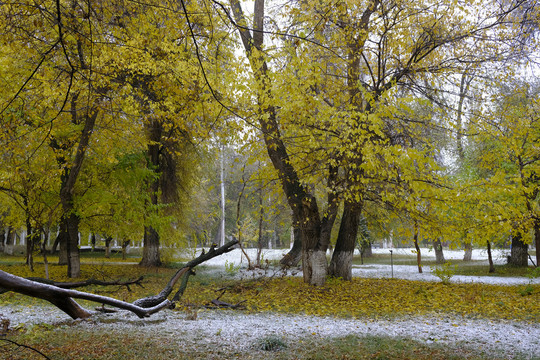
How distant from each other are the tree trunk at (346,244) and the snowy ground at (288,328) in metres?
4.76

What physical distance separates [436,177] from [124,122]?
28.3ft

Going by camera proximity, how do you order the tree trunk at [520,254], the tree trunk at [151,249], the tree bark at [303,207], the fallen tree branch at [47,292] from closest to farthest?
the fallen tree branch at [47,292] → the tree bark at [303,207] → the tree trunk at [151,249] → the tree trunk at [520,254]

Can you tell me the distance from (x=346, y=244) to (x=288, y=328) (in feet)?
20.4

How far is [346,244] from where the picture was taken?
491 inches

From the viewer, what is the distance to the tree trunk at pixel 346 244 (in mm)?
12359

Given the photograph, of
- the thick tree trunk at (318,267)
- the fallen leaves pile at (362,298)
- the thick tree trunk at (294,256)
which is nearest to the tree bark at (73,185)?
the fallen leaves pile at (362,298)

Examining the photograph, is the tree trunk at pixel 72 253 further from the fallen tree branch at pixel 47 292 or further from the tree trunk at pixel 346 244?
the fallen tree branch at pixel 47 292

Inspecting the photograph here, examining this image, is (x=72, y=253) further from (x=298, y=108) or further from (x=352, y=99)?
(x=352, y=99)

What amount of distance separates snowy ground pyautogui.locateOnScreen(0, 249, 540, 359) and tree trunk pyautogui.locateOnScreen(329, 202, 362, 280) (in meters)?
4.76

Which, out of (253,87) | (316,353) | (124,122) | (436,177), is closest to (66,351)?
(316,353)

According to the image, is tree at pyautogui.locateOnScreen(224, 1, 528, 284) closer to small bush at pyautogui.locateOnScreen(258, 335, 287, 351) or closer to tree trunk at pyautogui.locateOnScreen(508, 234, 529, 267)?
small bush at pyautogui.locateOnScreen(258, 335, 287, 351)

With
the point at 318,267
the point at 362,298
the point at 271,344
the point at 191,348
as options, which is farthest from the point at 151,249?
the point at 271,344

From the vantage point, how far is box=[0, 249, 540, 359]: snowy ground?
5500 mm

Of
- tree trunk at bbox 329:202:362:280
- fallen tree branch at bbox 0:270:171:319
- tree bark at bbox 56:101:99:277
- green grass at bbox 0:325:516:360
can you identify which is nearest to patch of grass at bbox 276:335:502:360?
green grass at bbox 0:325:516:360
